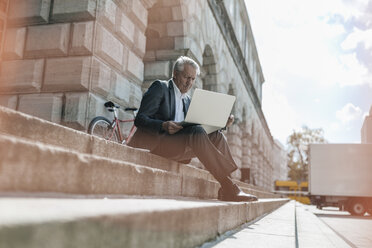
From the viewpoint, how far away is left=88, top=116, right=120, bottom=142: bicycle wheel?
473cm

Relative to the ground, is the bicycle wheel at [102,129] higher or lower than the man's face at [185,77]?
lower

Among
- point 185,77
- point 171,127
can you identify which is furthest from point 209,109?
point 185,77

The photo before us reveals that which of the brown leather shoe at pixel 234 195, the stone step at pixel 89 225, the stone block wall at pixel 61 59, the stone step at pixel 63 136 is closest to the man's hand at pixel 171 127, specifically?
Answer: the stone step at pixel 63 136

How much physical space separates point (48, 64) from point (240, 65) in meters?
12.5

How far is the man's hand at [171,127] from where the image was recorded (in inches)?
135

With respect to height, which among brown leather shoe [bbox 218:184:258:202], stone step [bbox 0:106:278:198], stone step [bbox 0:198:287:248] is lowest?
stone step [bbox 0:198:287:248]

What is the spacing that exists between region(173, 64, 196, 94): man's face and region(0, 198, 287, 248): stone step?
2.07 meters

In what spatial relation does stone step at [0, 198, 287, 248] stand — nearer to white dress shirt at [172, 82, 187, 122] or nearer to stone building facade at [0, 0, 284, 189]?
white dress shirt at [172, 82, 187, 122]

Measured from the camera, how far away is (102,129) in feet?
16.6

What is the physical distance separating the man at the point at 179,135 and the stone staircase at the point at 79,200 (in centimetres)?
66

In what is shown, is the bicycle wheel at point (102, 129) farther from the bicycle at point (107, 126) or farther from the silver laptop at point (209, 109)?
the silver laptop at point (209, 109)

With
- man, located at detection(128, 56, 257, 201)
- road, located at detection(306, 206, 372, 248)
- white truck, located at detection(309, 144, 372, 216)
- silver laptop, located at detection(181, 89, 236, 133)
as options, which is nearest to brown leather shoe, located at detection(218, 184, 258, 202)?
man, located at detection(128, 56, 257, 201)

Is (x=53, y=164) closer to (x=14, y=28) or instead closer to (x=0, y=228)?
(x=0, y=228)

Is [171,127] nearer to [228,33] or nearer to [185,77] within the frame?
[185,77]
